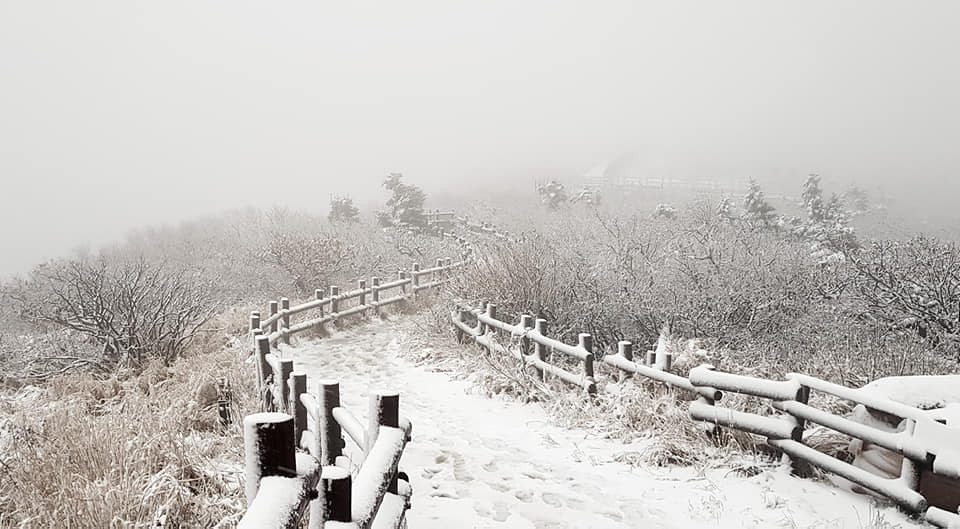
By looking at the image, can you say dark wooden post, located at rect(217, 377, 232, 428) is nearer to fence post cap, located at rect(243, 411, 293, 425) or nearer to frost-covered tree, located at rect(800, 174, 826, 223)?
fence post cap, located at rect(243, 411, 293, 425)

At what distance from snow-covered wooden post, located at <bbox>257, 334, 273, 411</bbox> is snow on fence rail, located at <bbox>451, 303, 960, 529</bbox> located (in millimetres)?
3983

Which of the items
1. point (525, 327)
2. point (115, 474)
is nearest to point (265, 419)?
point (115, 474)

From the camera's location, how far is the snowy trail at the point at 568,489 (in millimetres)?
4551

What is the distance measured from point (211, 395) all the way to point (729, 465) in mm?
5968

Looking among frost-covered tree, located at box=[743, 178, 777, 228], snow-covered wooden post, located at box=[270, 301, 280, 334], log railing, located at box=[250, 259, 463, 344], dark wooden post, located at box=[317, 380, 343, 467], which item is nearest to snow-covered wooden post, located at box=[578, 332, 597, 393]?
dark wooden post, located at box=[317, 380, 343, 467]

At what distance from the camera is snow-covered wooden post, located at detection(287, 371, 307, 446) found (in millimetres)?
5477

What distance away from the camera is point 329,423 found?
14.2ft

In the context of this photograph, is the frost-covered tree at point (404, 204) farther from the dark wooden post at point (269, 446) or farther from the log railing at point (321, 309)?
the dark wooden post at point (269, 446)

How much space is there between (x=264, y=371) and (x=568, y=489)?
4127mm

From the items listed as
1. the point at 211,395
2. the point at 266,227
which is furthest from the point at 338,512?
the point at 266,227

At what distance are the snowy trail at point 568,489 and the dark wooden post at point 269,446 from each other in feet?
9.31

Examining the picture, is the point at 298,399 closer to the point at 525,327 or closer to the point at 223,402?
the point at 223,402

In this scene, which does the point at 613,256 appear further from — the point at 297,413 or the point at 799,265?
the point at 297,413

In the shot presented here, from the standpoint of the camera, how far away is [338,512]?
7.87 ft
